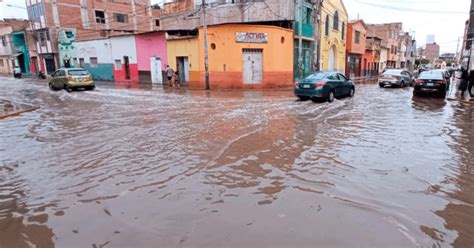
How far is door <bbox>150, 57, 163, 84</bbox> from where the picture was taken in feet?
91.2

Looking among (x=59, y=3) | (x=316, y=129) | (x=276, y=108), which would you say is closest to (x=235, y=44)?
(x=276, y=108)

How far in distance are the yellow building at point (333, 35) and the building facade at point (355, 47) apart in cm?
216

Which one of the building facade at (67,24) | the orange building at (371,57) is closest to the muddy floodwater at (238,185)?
the building facade at (67,24)

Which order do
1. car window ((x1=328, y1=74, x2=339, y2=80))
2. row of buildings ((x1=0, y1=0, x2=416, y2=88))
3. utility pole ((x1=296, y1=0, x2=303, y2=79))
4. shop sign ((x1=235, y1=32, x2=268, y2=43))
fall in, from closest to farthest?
1. car window ((x1=328, y1=74, x2=339, y2=80))
2. shop sign ((x1=235, y1=32, x2=268, y2=43))
3. row of buildings ((x1=0, y1=0, x2=416, y2=88))
4. utility pole ((x1=296, y1=0, x2=303, y2=79))

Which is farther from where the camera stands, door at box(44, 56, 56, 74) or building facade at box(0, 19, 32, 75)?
building facade at box(0, 19, 32, 75)

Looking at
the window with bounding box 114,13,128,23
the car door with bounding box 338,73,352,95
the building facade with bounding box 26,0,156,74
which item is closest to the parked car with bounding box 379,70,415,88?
the car door with bounding box 338,73,352,95

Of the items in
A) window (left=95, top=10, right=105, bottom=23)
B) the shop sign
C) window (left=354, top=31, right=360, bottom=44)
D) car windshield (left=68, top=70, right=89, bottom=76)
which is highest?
window (left=95, top=10, right=105, bottom=23)

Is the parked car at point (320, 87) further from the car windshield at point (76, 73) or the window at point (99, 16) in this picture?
the window at point (99, 16)

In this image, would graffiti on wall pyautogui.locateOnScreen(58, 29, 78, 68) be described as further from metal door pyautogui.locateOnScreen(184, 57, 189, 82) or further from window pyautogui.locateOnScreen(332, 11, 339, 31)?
window pyautogui.locateOnScreen(332, 11, 339, 31)

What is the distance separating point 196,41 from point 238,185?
20.5 metres

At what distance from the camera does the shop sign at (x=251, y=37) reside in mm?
22719

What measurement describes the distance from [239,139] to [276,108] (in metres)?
5.79

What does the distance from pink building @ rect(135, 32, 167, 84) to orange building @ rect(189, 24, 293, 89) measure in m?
5.07

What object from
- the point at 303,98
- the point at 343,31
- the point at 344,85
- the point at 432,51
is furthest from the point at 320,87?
the point at 432,51
